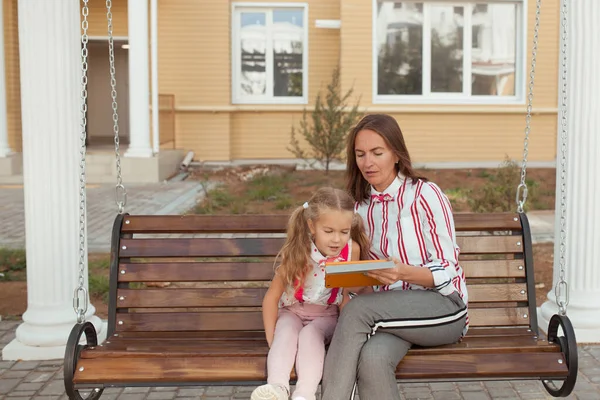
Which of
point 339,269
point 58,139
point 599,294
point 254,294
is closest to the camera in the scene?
point 339,269

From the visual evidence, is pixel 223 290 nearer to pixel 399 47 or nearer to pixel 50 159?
pixel 50 159

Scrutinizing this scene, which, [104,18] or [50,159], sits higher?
Result: [104,18]

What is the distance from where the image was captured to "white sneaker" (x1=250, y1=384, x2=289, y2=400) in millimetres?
3213

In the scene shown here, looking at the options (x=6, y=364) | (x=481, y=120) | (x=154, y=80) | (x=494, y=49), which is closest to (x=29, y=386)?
(x=6, y=364)

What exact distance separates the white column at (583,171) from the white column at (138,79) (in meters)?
10.7

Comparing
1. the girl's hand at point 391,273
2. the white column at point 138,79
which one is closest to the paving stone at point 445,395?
the girl's hand at point 391,273

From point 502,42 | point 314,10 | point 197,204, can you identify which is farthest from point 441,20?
point 197,204

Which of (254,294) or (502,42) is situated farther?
(502,42)

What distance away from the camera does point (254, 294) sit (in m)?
4.18

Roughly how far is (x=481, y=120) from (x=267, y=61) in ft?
15.4

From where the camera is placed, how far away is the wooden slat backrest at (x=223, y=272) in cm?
411

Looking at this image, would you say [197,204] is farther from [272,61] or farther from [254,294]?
[254,294]

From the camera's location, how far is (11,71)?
1683 cm

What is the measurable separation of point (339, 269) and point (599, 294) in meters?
2.85
